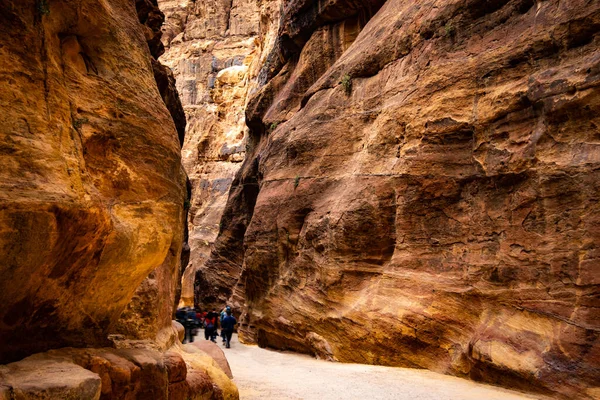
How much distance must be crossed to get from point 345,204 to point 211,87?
40.6 m

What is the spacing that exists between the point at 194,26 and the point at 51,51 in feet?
182

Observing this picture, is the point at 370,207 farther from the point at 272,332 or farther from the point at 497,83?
the point at 272,332

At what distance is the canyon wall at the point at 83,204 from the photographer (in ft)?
11.5

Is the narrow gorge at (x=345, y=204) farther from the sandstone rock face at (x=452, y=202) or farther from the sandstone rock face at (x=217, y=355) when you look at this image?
the sandstone rock face at (x=217, y=355)

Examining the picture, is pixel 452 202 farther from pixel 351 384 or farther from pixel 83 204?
pixel 83 204

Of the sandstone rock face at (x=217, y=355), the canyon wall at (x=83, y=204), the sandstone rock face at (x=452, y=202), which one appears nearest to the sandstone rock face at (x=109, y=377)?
the canyon wall at (x=83, y=204)

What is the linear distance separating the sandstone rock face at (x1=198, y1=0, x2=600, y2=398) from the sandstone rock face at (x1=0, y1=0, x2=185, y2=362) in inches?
213

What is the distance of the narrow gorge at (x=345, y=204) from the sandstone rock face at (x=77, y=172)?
21 millimetres

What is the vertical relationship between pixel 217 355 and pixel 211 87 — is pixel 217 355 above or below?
below

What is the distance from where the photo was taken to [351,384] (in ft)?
24.1

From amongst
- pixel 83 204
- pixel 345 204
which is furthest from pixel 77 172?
pixel 345 204

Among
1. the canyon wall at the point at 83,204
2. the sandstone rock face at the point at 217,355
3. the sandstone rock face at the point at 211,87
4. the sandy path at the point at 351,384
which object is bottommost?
the sandy path at the point at 351,384

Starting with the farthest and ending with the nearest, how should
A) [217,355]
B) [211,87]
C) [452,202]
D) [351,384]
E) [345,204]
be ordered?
[211,87] → [345,204] → [452,202] → [217,355] → [351,384]

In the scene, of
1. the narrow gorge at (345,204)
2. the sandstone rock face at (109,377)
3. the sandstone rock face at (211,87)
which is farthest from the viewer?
the sandstone rock face at (211,87)
